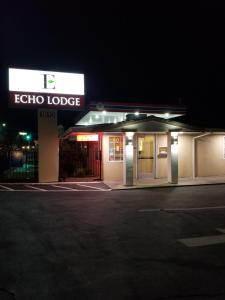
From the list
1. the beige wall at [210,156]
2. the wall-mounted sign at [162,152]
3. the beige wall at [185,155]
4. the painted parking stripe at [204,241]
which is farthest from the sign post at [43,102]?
the painted parking stripe at [204,241]

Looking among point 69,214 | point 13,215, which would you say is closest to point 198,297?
point 69,214

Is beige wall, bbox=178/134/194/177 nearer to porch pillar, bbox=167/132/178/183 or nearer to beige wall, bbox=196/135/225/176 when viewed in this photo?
beige wall, bbox=196/135/225/176

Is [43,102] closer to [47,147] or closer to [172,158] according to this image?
[47,147]

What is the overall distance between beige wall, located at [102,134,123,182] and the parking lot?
2.89 feet

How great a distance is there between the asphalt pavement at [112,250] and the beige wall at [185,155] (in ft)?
25.4

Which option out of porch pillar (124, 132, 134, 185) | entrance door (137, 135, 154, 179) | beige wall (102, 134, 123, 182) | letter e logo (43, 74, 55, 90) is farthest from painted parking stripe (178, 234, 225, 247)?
letter e logo (43, 74, 55, 90)

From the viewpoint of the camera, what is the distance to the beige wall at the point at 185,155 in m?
19.0

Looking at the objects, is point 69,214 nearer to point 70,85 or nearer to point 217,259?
point 217,259

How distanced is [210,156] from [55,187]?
368 inches

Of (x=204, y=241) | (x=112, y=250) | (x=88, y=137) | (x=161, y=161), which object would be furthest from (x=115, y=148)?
(x=112, y=250)

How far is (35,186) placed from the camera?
16203 mm

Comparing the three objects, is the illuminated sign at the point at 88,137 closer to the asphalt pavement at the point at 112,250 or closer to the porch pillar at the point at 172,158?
the porch pillar at the point at 172,158

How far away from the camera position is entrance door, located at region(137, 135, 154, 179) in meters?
18.5

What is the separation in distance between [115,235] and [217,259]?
2267 millimetres
